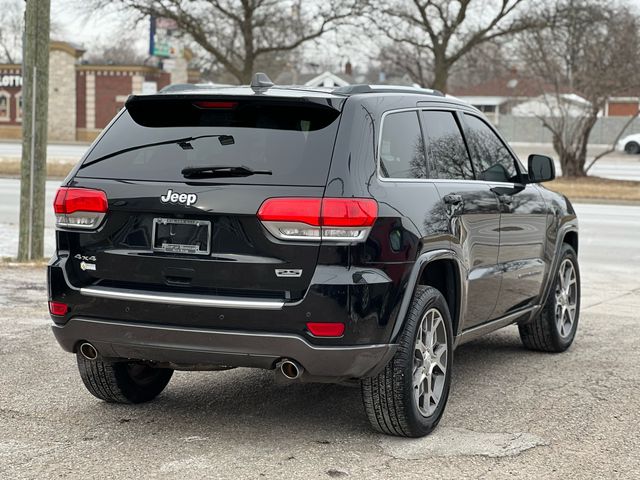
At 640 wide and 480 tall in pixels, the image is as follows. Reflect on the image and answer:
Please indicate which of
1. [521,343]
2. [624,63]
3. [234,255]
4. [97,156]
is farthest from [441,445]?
[624,63]

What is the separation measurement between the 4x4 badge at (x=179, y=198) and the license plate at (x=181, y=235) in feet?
0.28

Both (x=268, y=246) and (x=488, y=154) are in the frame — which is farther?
(x=488, y=154)

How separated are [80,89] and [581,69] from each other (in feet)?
141

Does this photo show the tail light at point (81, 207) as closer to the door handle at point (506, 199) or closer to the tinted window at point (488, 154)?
the tinted window at point (488, 154)

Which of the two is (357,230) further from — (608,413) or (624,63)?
(624,63)

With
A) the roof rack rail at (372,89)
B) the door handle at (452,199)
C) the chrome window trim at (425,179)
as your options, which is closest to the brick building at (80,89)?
the chrome window trim at (425,179)

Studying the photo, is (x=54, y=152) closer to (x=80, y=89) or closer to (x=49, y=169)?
(x=49, y=169)

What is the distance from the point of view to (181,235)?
5008 mm

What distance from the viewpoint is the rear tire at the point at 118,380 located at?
578cm

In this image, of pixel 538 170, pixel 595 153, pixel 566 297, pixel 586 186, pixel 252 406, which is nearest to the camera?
pixel 252 406

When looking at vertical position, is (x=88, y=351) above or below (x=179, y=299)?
below

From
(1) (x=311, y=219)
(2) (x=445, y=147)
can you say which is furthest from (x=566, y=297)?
(1) (x=311, y=219)

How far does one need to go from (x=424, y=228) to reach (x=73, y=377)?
2.55m

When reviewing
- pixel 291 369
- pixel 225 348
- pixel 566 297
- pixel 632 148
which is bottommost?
pixel 632 148
